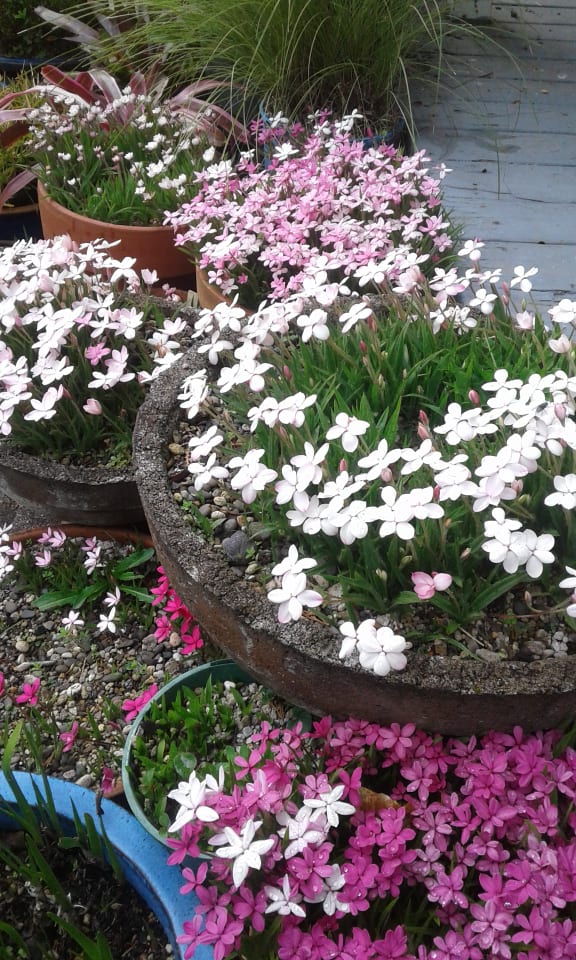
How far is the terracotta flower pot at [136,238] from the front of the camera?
269 cm

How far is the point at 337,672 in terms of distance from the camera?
3.84ft

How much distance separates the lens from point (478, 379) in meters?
1.53

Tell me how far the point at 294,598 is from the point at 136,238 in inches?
78.6

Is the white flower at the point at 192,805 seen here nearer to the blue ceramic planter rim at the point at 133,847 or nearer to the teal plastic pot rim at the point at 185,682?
the blue ceramic planter rim at the point at 133,847

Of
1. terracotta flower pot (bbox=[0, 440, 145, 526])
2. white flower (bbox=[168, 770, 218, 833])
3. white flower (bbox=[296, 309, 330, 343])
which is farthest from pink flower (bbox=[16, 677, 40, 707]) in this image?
white flower (bbox=[296, 309, 330, 343])

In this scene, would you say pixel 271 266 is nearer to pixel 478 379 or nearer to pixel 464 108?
pixel 478 379

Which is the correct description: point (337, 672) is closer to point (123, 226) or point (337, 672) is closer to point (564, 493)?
point (564, 493)

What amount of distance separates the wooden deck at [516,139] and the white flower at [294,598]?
1.71m

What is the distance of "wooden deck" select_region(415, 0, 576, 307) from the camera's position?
2.67 m

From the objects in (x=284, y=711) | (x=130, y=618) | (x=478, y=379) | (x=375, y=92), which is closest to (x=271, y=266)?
(x=478, y=379)

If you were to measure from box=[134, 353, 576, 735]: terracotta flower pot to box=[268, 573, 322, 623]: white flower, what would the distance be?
0.16m

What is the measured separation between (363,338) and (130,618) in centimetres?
91

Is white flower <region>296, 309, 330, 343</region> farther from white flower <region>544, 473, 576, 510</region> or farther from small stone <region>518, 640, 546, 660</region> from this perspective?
small stone <region>518, 640, 546, 660</region>

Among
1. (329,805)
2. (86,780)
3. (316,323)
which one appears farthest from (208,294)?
(329,805)
